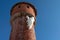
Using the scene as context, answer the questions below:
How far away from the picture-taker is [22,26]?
448 inches

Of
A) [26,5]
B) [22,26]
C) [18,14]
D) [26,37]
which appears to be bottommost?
[26,37]

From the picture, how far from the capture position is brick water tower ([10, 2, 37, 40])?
11095 millimetres

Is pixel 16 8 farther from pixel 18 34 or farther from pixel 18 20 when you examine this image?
pixel 18 34

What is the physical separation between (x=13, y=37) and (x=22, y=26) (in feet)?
2.93

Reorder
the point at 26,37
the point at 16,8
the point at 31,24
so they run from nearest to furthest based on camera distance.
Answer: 1. the point at 26,37
2. the point at 31,24
3. the point at 16,8

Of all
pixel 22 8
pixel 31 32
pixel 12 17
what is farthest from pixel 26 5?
pixel 31 32

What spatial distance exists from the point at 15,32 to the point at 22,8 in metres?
2.07

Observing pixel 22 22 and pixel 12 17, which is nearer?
pixel 22 22

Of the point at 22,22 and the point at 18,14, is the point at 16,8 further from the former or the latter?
the point at 22,22

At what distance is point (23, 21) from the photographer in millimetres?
11664

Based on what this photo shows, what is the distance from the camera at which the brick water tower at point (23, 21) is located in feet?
36.4

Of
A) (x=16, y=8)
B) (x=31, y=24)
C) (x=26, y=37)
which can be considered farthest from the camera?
(x=16, y=8)

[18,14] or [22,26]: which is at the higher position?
[18,14]

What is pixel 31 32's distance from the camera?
1155 centimetres
